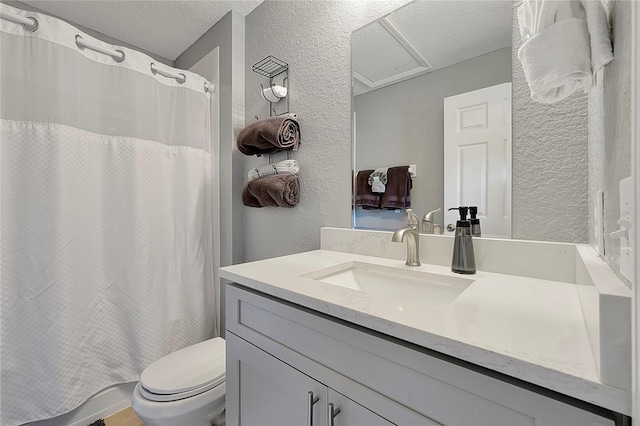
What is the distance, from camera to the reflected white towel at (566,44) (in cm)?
46

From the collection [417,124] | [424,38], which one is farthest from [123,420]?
[424,38]

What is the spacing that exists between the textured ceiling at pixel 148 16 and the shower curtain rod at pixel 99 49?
42cm

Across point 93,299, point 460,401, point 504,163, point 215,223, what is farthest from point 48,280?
point 504,163

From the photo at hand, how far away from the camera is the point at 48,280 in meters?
1.28

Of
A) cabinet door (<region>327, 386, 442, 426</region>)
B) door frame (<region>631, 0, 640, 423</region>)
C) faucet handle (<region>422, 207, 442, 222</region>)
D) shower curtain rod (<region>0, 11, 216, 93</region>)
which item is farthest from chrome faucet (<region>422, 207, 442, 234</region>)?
shower curtain rod (<region>0, 11, 216, 93</region>)

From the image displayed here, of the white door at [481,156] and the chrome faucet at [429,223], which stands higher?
the white door at [481,156]

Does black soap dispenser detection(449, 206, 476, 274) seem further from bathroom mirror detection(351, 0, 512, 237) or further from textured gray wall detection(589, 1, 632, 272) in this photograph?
textured gray wall detection(589, 1, 632, 272)

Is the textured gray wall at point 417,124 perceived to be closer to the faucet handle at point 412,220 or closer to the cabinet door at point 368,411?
the faucet handle at point 412,220

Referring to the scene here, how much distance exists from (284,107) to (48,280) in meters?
1.37

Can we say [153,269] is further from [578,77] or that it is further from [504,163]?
[578,77]

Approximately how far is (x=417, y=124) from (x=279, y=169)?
713mm

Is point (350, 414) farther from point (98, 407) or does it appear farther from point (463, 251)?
point (98, 407)

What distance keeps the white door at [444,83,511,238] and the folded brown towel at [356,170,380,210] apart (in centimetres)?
29

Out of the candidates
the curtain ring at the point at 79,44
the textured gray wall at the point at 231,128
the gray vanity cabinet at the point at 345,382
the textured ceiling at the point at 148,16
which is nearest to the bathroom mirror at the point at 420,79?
the gray vanity cabinet at the point at 345,382
